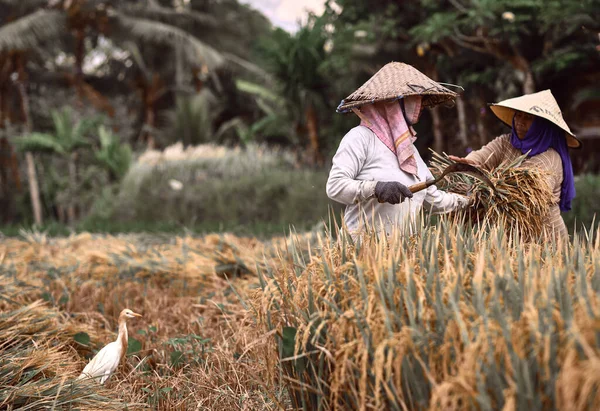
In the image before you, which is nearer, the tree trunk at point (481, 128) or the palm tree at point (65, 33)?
the tree trunk at point (481, 128)

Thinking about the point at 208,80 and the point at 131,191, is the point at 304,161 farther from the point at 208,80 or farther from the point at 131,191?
the point at 208,80

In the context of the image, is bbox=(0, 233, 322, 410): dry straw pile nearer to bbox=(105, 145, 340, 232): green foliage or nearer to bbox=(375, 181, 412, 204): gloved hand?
bbox=(375, 181, 412, 204): gloved hand

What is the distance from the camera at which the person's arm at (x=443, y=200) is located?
3.38m

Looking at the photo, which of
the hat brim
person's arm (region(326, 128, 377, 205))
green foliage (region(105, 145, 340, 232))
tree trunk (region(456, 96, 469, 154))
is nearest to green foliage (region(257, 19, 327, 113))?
green foliage (region(105, 145, 340, 232))

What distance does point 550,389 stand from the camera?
1704 millimetres

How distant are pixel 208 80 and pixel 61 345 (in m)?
26.4

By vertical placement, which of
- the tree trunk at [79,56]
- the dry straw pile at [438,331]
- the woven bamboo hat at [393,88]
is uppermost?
the tree trunk at [79,56]

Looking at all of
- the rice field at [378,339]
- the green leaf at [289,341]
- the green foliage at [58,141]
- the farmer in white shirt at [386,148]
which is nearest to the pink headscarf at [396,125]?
the farmer in white shirt at [386,148]

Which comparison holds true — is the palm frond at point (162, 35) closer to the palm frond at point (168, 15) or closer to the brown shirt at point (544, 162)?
the palm frond at point (168, 15)

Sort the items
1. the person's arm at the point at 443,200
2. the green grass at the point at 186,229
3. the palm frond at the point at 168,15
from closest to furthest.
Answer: the person's arm at the point at 443,200
the green grass at the point at 186,229
the palm frond at the point at 168,15

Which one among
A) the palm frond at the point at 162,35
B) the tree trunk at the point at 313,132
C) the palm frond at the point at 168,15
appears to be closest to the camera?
the tree trunk at the point at 313,132

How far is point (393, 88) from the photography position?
3186mm

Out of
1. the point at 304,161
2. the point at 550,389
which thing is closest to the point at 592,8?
the point at 304,161

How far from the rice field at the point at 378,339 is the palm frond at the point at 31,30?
680 inches
